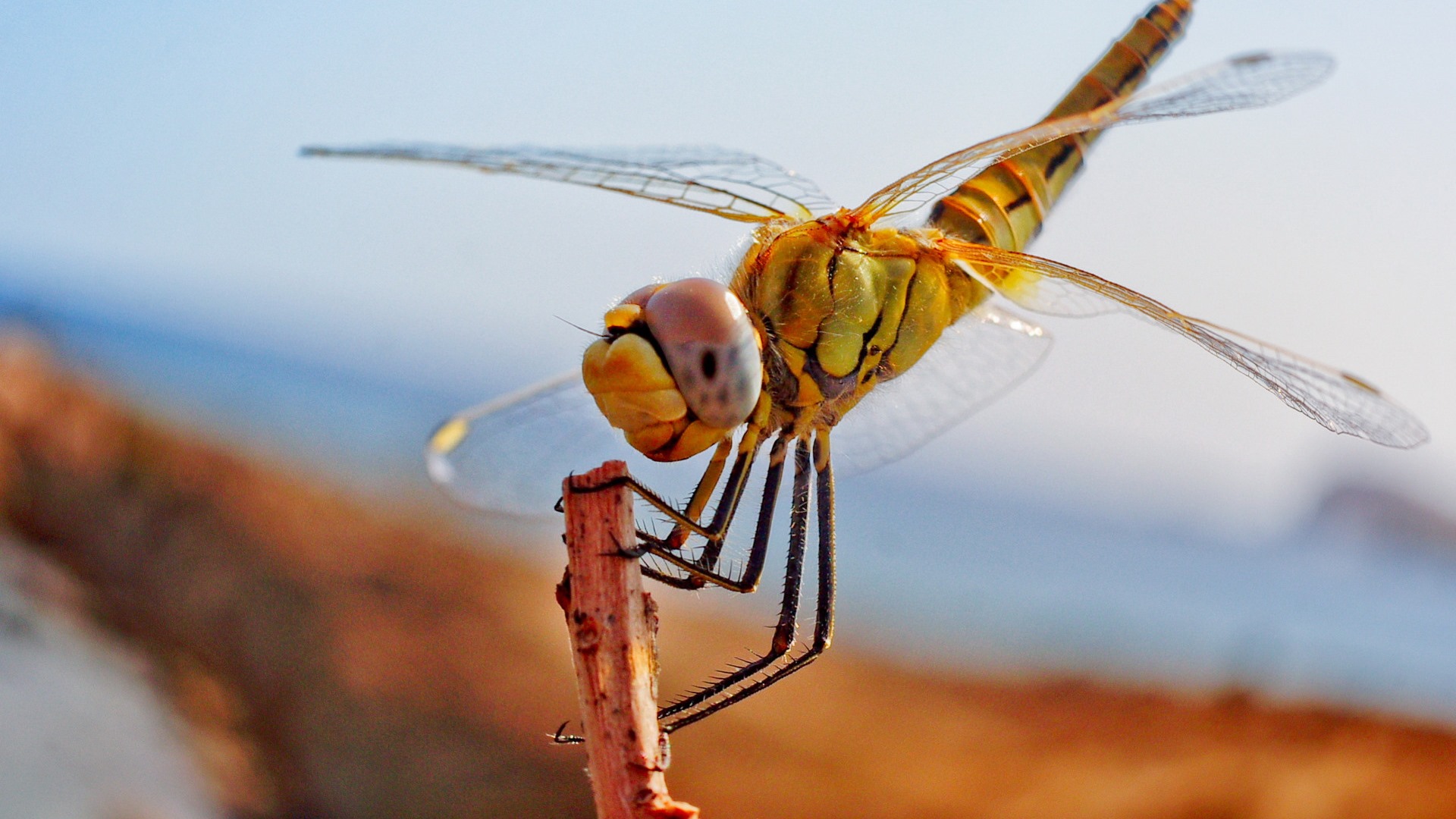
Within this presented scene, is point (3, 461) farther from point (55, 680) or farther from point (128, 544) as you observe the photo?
point (55, 680)

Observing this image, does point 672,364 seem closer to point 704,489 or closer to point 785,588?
point 704,489

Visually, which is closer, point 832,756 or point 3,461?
point 832,756

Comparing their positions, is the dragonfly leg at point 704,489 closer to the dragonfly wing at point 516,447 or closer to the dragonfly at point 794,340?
the dragonfly at point 794,340

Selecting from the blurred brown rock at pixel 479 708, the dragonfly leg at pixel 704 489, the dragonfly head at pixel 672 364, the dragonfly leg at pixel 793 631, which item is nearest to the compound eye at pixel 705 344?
the dragonfly head at pixel 672 364

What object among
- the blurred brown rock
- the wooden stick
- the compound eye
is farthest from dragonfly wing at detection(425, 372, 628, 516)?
the blurred brown rock

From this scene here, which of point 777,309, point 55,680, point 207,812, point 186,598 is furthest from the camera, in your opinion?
A: point 186,598

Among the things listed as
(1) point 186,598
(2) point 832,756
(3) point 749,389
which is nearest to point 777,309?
(3) point 749,389

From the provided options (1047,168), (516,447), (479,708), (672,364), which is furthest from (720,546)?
(479,708)
